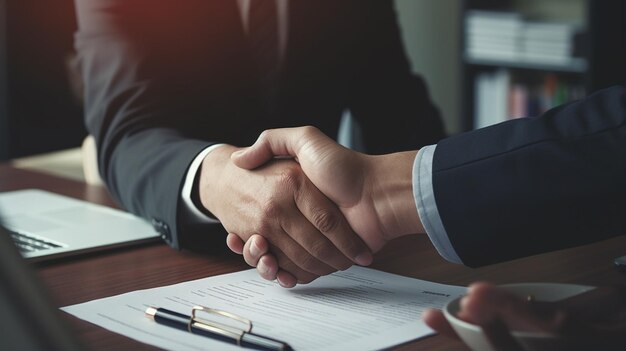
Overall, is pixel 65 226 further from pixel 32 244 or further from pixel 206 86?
pixel 206 86

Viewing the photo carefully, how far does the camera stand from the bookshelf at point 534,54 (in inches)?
131

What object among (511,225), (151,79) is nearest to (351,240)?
(511,225)

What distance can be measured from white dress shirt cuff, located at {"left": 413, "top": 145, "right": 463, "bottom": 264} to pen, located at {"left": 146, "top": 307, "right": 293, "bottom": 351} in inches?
10.0

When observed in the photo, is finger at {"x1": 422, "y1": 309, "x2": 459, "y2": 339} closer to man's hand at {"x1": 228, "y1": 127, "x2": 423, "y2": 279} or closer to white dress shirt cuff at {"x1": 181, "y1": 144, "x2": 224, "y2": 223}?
man's hand at {"x1": 228, "y1": 127, "x2": 423, "y2": 279}

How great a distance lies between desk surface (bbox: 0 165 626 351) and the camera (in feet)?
3.03

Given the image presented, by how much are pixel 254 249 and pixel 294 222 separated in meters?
0.06

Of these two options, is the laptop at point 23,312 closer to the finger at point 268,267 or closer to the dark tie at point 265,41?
the finger at point 268,267

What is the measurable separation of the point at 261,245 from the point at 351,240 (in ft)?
0.34

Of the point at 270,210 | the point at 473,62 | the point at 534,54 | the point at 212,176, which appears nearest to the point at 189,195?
the point at 212,176

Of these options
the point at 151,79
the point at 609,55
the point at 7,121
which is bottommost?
the point at 7,121

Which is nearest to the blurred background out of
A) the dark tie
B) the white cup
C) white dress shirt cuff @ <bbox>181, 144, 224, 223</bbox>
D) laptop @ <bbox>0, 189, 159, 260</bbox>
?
the dark tie

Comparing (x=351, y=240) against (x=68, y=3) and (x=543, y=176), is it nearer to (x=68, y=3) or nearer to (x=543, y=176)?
(x=543, y=176)

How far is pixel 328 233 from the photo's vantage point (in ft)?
3.11

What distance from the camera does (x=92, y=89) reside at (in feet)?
4.79
